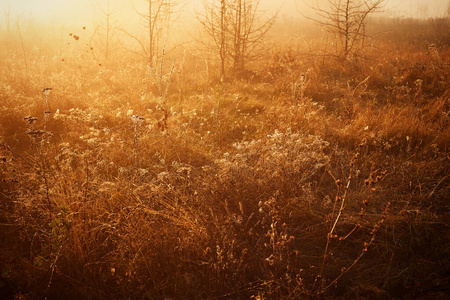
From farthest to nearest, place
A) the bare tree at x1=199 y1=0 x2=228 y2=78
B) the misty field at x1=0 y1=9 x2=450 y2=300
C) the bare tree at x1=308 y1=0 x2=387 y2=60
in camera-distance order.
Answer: the bare tree at x1=308 y1=0 x2=387 y2=60, the bare tree at x1=199 y1=0 x2=228 y2=78, the misty field at x1=0 y1=9 x2=450 y2=300

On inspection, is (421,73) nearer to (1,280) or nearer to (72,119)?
(72,119)

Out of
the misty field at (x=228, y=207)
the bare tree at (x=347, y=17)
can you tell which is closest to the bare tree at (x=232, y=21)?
the bare tree at (x=347, y=17)

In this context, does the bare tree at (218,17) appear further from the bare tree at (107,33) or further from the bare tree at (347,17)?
the bare tree at (107,33)

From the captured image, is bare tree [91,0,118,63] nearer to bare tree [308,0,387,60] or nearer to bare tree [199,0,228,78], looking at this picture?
bare tree [199,0,228,78]

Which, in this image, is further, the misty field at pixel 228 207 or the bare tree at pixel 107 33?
the bare tree at pixel 107 33

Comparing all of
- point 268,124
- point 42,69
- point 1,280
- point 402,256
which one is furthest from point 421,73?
point 42,69

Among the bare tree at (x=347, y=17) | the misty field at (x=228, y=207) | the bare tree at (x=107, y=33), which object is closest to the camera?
the misty field at (x=228, y=207)

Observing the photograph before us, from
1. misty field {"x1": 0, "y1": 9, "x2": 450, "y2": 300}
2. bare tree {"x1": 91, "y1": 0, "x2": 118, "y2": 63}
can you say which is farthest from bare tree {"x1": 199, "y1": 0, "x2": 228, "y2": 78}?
bare tree {"x1": 91, "y1": 0, "x2": 118, "y2": 63}

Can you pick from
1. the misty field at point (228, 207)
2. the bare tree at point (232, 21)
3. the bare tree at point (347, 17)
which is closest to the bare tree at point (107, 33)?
the bare tree at point (232, 21)

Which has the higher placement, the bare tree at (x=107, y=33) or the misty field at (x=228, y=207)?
the bare tree at (x=107, y=33)

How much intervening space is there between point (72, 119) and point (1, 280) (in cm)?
291

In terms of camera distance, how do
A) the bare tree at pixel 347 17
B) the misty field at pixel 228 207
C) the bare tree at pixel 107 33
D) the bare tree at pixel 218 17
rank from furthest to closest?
the bare tree at pixel 107 33, the bare tree at pixel 347 17, the bare tree at pixel 218 17, the misty field at pixel 228 207

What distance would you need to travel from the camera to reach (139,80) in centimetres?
636

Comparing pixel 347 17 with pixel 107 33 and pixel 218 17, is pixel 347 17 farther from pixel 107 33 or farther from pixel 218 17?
pixel 107 33
